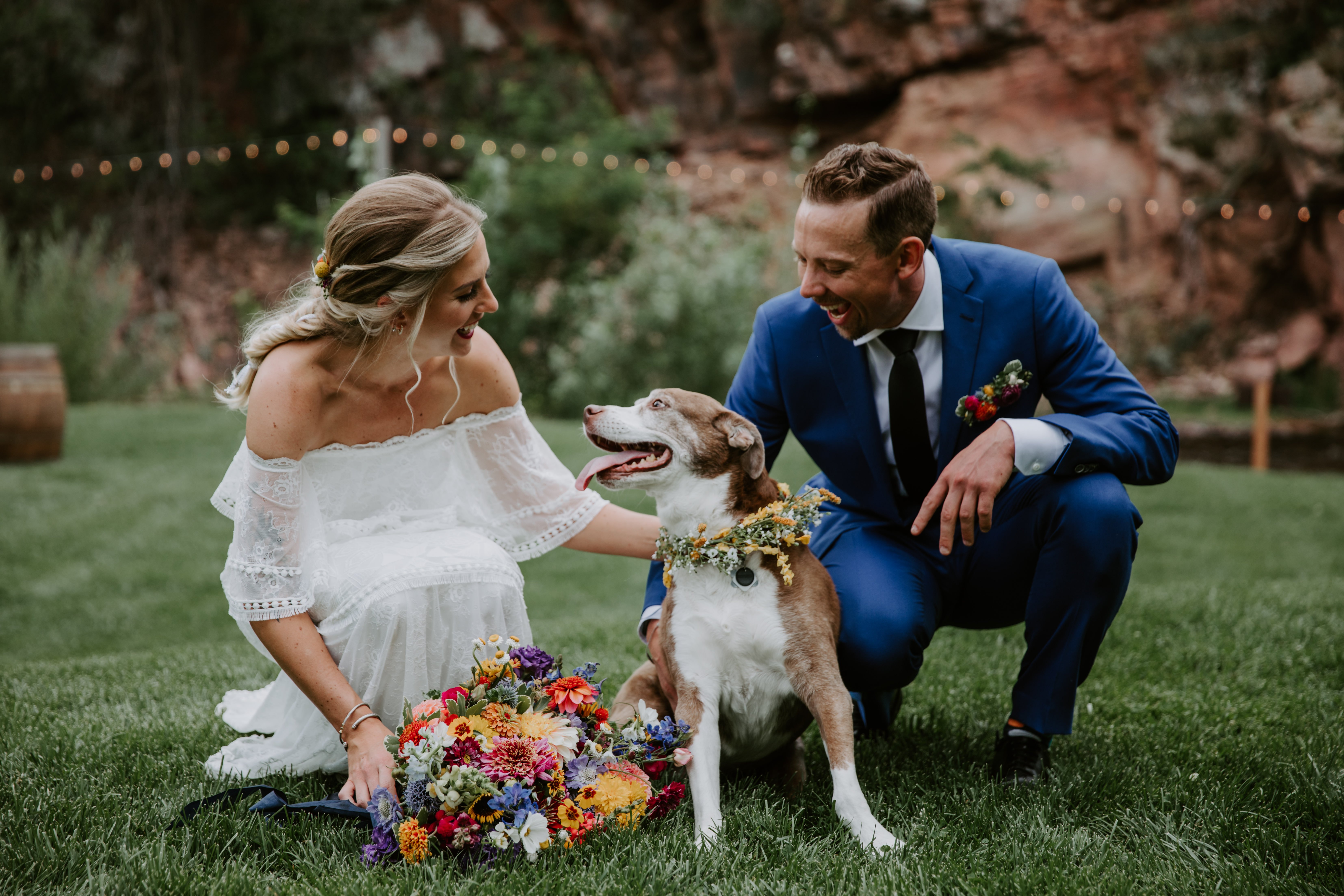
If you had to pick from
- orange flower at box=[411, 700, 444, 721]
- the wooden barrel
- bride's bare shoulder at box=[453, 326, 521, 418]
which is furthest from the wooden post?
the wooden barrel

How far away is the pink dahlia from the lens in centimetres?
228

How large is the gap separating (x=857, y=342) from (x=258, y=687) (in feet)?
8.85

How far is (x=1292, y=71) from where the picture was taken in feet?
44.4

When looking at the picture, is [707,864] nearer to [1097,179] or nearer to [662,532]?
[662,532]

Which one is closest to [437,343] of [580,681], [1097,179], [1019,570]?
[580,681]

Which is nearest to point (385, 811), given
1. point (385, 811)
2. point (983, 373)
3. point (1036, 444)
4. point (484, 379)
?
point (385, 811)

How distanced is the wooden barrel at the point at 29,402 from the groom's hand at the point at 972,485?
8.91m

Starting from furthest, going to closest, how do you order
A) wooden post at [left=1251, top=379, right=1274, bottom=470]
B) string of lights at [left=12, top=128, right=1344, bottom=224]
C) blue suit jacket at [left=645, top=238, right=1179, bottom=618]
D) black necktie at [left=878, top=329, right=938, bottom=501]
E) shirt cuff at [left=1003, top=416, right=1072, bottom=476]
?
string of lights at [left=12, top=128, right=1344, bottom=224] < wooden post at [left=1251, top=379, right=1274, bottom=470] < black necktie at [left=878, top=329, right=938, bottom=501] < blue suit jacket at [left=645, top=238, right=1179, bottom=618] < shirt cuff at [left=1003, top=416, right=1072, bottom=476]

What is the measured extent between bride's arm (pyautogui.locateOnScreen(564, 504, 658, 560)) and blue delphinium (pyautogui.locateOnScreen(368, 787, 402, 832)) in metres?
0.98

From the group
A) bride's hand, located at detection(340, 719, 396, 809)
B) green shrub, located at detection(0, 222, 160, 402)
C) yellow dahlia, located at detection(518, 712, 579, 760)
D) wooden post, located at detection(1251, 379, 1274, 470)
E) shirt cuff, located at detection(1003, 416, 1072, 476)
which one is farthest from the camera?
green shrub, located at detection(0, 222, 160, 402)

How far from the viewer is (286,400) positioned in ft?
8.91

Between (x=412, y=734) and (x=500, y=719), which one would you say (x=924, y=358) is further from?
(x=412, y=734)

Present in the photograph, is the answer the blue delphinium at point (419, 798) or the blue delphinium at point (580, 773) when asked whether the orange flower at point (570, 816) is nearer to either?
the blue delphinium at point (580, 773)

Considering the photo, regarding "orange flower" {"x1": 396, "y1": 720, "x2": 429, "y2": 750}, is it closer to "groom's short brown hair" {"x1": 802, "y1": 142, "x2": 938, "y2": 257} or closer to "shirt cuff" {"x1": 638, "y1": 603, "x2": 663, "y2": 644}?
"shirt cuff" {"x1": 638, "y1": 603, "x2": 663, "y2": 644}
